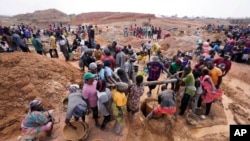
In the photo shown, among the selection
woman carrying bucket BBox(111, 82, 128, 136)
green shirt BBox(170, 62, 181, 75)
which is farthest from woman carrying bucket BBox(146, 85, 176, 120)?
green shirt BBox(170, 62, 181, 75)

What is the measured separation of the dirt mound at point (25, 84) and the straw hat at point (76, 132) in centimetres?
172

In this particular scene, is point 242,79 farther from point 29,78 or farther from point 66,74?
point 29,78

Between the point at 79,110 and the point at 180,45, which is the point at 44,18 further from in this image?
the point at 79,110

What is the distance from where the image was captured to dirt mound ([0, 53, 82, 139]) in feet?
17.6

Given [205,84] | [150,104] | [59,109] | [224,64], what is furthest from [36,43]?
[224,64]

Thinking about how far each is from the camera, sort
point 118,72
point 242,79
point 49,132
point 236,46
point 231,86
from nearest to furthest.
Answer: point 49,132
point 118,72
point 231,86
point 242,79
point 236,46

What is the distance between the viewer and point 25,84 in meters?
6.06

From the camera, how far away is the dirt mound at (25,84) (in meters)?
5.35

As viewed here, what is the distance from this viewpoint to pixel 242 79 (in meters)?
10.7

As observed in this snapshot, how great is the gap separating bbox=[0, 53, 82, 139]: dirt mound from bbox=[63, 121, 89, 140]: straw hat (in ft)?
5.65

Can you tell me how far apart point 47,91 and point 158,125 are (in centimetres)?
391

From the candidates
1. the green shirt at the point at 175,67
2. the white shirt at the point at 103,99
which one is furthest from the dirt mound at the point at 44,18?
the white shirt at the point at 103,99

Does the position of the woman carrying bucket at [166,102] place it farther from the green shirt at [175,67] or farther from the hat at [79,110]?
the hat at [79,110]

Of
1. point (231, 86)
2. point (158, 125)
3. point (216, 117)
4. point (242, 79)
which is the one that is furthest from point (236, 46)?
point (158, 125)
